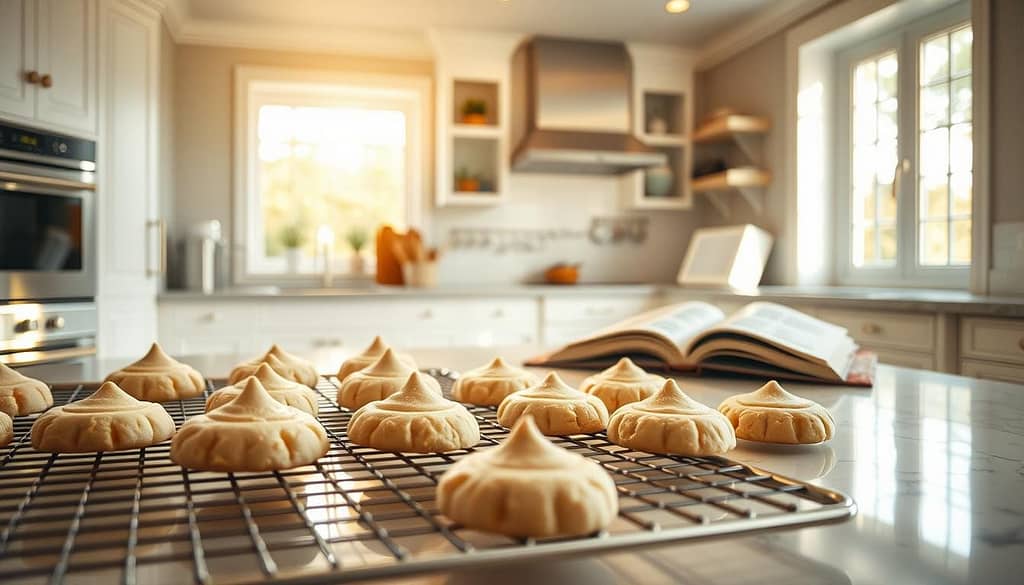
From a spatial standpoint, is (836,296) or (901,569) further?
(836,296)

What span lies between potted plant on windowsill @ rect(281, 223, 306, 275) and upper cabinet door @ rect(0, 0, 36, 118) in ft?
5.60

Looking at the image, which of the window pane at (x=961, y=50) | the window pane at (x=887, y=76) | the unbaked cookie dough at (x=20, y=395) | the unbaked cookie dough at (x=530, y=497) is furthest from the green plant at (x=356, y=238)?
the unbaked cookie dough at (x=530, y=497)

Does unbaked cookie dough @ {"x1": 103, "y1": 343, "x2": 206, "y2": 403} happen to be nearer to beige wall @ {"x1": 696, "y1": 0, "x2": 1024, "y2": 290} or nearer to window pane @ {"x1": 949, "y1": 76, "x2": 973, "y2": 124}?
beige wall @ {"x1": 696, "y1": 0, "x2": 1024, "y2": 290}

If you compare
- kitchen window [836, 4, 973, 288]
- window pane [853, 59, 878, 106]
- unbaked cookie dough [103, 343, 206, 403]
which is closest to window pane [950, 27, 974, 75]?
kitchen window [836, 4, 973, 288]

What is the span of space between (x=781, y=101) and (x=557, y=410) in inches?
163

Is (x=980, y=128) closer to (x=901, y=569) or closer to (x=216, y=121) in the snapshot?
(x=901, y=569)

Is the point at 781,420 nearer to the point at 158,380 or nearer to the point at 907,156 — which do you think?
the point at 158,380

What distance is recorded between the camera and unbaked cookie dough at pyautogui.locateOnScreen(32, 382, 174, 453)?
0.76 metres

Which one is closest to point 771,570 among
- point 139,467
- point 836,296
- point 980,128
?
point 139,467

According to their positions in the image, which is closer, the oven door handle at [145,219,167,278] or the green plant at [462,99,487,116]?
the oven door handle at [145,219,167,278]

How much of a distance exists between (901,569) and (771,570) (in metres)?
0.09

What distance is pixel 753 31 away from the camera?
4.64 metres

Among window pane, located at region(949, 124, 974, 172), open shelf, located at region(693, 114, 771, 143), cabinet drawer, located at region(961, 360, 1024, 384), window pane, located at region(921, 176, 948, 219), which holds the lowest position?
cabinet drawer, located at region(961, 360, 1024, 384)

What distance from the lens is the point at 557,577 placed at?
0.52 meters
